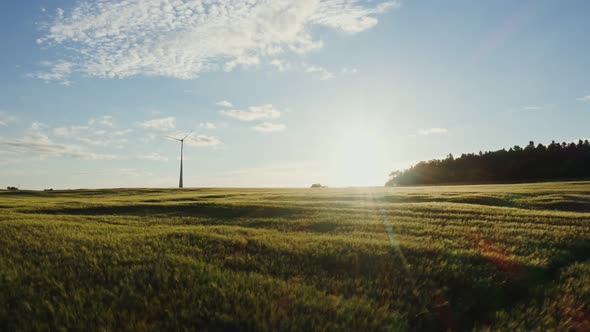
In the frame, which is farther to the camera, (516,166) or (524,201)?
(516,166)

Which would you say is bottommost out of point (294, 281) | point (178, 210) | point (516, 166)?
point (294, 281)

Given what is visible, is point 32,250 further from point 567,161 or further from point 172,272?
point 567,161

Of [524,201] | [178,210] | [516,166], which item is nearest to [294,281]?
[178,210]

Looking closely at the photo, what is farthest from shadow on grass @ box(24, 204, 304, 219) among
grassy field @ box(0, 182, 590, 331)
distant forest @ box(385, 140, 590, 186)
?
distant forest @ box(385, 140, 590, 186)

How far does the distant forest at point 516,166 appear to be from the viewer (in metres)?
91.1

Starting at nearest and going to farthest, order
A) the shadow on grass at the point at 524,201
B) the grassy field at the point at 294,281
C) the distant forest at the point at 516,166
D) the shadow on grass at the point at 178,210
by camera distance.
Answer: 1. the grassy field at the point at 294,281
2. the shadow on grass at the point at 178,210
3. the shadow on grass at the point at 524,201
4. the distant forest at the point at 516,166

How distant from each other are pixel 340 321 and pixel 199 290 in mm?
2118

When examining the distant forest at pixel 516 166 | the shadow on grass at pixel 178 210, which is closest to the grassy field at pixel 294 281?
the shadow on grass at pixel 178 210

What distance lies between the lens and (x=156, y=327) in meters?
4.09

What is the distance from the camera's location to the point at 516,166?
321ft

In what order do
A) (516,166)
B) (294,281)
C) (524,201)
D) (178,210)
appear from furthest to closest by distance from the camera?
(516,166) < (524,201) < (178,210) < (294,281)

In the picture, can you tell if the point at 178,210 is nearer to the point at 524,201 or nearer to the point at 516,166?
the point at 524,201

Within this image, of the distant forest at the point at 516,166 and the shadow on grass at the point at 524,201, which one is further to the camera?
the distant forest at the point at 516,166

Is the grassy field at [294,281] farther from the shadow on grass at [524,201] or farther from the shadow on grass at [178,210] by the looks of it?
the shadow on grass at [524,201]
